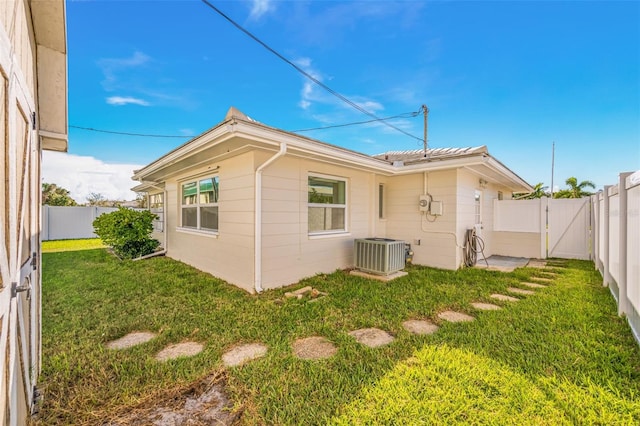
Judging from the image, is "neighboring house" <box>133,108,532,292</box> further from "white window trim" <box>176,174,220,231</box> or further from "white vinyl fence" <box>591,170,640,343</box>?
"white vinyl fence" <box>591,170,640,343</box>

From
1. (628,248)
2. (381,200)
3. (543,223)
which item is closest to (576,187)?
(543,223)

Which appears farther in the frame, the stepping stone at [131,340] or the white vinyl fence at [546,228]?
the white vinyl fence at [546,228]

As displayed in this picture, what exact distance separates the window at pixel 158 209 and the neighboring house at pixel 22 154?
723cm

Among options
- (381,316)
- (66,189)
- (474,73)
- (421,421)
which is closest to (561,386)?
(421,421)

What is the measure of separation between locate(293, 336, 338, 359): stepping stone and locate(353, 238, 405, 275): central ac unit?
2.89 m

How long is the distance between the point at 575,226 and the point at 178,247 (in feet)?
37.9

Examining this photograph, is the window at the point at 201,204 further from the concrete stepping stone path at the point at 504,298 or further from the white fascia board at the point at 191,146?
the concrete stepping stone path at the point at 504,298

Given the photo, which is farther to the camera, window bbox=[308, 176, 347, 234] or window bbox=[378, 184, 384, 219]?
window bbox=[378, 184, 384, 219]

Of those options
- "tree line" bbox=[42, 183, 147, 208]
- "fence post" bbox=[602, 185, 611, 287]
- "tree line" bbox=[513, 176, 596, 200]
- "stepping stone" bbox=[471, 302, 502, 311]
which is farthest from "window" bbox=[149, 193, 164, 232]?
"tree line" bbox=[513, 176, 596, 200]

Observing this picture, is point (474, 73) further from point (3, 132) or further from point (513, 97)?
point (3, 132)

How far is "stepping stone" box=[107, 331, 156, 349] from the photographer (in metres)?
2.80

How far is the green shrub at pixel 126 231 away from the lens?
7.93 meters

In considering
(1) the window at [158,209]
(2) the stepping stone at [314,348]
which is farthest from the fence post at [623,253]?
(1) the window at [158,209]

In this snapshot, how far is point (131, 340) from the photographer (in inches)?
115
